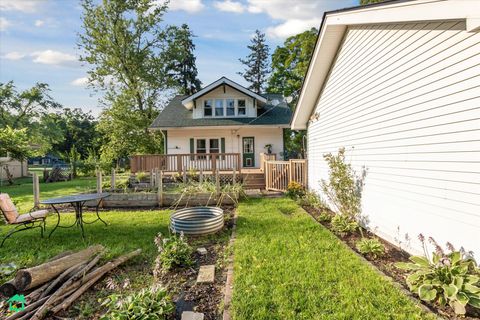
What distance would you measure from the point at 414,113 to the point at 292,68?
19237 millimetres

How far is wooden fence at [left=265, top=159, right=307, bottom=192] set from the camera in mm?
9945

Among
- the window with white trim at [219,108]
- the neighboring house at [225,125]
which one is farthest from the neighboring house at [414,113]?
the window with white trim at [219,108]

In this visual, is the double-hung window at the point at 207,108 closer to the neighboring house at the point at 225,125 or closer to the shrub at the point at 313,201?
the neighboring house at the point at 225,125

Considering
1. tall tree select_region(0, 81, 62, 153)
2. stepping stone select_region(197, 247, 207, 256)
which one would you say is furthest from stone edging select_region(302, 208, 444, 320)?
tall tree select_region(0, 81, 62, 153)

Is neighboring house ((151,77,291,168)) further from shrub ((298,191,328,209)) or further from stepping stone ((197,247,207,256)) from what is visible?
stepping stone ((197,247,207,256))

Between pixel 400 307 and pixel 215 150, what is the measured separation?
13.3 metres

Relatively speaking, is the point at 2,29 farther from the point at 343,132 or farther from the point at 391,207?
the point at 391,207

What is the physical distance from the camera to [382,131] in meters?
4.78

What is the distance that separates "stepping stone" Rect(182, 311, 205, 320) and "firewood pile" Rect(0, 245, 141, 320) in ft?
4.63

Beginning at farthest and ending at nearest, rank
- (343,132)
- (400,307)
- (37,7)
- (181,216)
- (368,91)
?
(37,7)
(343,132)
(181,216)
(368,91)
(400,307)

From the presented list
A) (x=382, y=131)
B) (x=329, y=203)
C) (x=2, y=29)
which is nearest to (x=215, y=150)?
(x=329, y=203)

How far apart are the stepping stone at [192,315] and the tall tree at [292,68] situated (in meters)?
16.8

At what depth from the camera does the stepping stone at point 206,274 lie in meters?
3.38

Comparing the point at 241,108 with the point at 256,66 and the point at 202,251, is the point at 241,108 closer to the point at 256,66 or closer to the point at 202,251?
the point at 202,251
